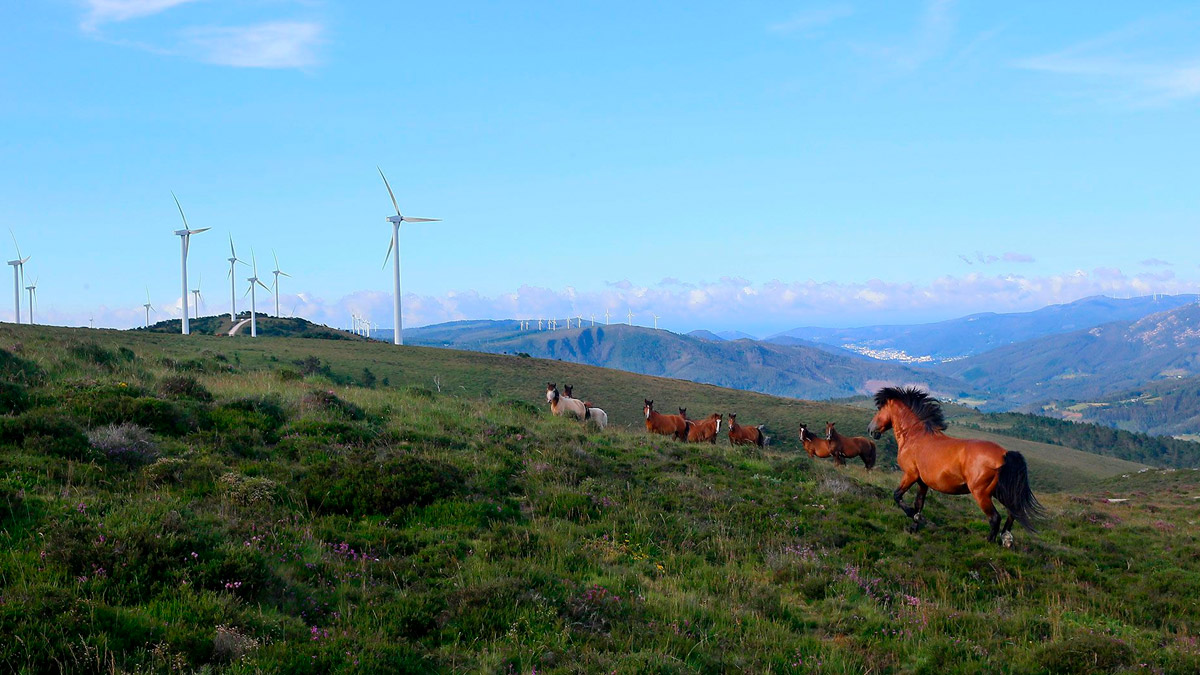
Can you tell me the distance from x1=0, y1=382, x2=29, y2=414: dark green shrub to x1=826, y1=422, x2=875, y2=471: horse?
77.9 feet

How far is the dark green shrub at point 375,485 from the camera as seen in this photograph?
34.2 ft

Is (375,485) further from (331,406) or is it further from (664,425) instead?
(664,425)

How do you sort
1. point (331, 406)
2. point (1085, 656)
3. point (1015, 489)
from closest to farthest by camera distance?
point (1085, 656) → point (1015, 489) → point (331, 406)

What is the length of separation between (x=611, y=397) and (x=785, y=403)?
70.9 feet

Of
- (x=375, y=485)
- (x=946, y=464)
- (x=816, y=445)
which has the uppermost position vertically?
(x=375, y=485)

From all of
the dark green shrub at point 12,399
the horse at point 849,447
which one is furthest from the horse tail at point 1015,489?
the dark green shrub at point 12,399

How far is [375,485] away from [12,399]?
6.73 meters

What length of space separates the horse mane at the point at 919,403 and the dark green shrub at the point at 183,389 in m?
14.5

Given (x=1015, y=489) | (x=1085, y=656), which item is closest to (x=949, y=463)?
(x=1015, y=489)

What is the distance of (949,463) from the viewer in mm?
13297

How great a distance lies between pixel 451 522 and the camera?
404 inches

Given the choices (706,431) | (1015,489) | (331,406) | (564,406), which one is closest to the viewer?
(1015,489)

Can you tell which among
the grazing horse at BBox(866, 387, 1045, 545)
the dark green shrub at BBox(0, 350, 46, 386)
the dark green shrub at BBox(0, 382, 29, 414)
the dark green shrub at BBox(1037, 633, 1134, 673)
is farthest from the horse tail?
the dark green shrub at BBox(0, 350, 46, 386)

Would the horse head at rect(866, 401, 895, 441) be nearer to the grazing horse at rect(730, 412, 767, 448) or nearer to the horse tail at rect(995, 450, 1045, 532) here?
the horse tail at rect(995, 450, 1045, 532)
